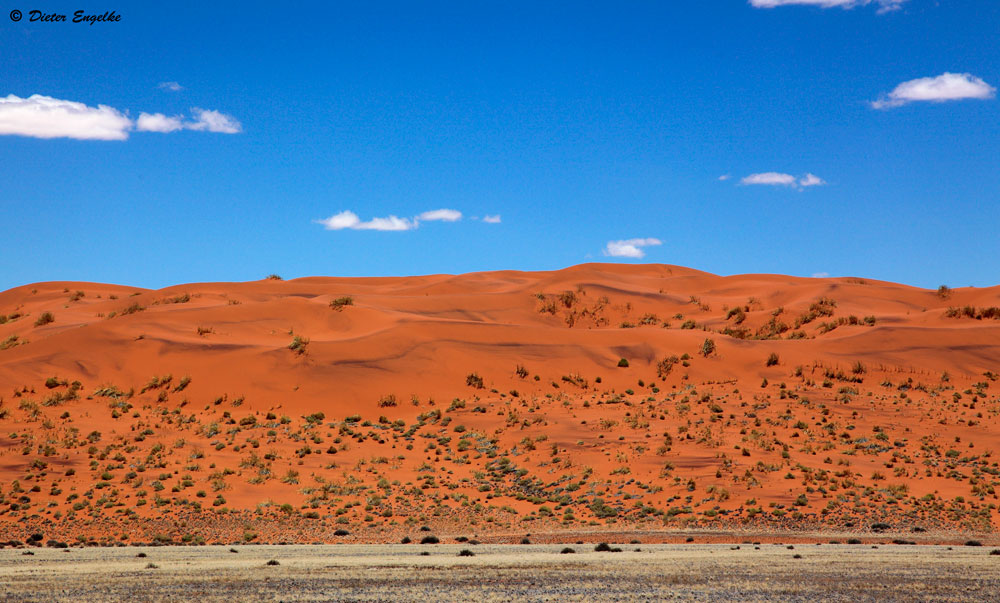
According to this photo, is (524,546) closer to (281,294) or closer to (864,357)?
(864,357)

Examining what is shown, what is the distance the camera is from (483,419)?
124 ft

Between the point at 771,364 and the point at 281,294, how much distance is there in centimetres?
3867

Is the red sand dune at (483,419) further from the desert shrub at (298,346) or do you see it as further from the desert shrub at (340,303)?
the desert shrub at (340,303)

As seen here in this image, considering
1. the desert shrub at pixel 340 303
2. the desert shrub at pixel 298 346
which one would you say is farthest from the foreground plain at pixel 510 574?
the desert shrub at pixel 340 303

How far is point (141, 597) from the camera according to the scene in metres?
13.9

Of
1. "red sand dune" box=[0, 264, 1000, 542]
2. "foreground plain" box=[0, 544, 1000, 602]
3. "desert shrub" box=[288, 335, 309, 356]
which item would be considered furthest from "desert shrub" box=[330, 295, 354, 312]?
"foreground plain" box=[0, 544, 1000, 602]

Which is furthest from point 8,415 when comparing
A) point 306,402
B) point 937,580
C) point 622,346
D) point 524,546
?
point 937,580

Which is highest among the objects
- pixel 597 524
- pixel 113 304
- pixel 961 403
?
pixel 113 304

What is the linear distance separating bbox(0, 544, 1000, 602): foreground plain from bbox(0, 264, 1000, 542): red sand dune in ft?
17.4

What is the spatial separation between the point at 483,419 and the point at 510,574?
841 inches

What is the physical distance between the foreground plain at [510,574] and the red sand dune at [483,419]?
5.31 meters

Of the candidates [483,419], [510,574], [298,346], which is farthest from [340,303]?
[510,574]

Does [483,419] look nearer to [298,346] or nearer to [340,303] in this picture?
[298,346]

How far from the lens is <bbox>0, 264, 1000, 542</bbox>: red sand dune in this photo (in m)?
27.2
